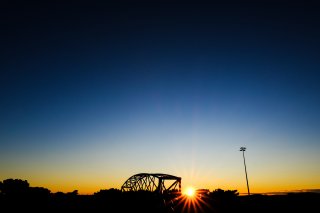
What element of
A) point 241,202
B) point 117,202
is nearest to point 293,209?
point 241,202

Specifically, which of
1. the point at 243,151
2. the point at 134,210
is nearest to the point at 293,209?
the point at 134,210

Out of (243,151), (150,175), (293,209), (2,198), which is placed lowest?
(293,209)

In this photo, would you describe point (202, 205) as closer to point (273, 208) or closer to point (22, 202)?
→ point (273, 208)

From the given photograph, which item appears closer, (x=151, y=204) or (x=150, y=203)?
(x=151, y=204)

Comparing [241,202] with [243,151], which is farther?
[243,151]

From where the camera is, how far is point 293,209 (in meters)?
28.5

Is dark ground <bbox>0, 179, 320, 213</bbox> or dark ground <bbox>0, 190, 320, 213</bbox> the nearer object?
dark ground <bbox>0, 190, 320, 213</bbox>

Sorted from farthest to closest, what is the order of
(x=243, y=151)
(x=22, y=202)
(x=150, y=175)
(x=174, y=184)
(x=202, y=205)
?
(x=243, y=151) < (x=150, y=175) < (x=174, y=184) < (x=202, y=205) < (x=22, y=202)

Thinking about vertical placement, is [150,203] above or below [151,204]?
above

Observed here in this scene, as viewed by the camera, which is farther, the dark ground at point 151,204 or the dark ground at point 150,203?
the dark ground at point 150,203

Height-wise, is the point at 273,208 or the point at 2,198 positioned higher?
the point at 2,198

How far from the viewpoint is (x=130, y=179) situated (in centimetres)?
5034

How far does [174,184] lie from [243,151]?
4421 centimetres

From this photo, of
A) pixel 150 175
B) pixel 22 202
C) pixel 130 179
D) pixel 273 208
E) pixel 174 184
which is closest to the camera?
pixel 22 202
